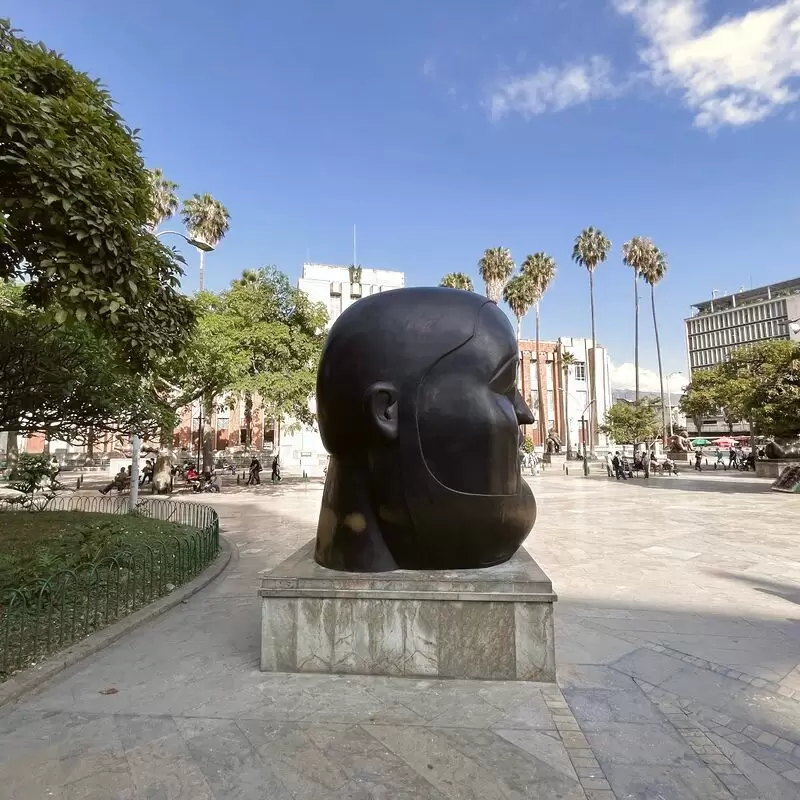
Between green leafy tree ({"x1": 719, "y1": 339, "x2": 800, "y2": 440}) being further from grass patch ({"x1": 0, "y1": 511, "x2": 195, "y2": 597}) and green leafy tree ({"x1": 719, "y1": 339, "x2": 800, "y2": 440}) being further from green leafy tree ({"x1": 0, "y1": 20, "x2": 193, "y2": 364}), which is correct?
green leafy tree ({"x1": 0, "y1": 20, "x2": 193, "y2": 364})

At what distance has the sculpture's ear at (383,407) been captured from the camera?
4.73m

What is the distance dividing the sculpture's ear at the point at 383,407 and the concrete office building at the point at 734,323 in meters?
101

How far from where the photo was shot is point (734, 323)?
101 metres

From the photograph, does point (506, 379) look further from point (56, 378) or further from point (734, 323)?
point (734, 323)

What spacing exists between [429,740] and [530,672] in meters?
1.30

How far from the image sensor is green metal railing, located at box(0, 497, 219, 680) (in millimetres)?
5047

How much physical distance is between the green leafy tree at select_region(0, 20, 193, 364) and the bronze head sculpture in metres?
3.54

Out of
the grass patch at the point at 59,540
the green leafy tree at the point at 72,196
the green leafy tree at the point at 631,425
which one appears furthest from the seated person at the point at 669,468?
the green leafy tree at the point at 72,196

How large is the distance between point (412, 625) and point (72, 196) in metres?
6.02

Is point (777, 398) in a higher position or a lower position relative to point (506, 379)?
higher

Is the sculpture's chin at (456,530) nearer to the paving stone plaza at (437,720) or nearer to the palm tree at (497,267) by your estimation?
the paving stone plaza at (437,720)

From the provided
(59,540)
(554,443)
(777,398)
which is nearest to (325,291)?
(554,443)

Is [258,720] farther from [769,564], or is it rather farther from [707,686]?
[769,564]

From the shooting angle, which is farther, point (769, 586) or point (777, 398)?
point (777, 398)
